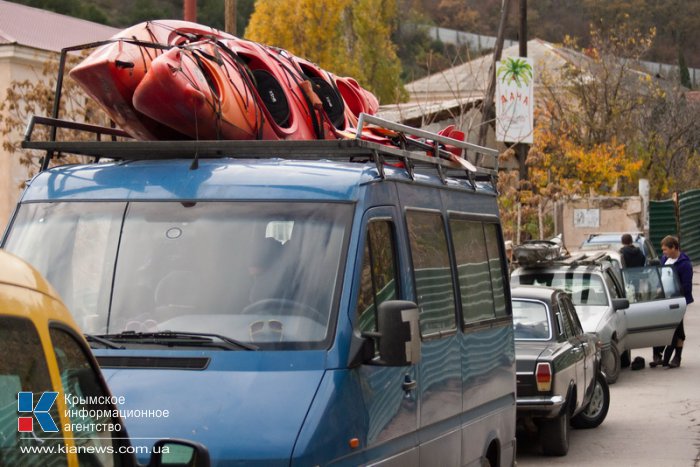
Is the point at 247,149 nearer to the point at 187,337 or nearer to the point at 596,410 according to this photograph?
the point at 187,337

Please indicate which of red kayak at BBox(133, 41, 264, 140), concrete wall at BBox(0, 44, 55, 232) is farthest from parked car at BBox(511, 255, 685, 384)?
concrete wall at BBox(0, 44, 55, 232)

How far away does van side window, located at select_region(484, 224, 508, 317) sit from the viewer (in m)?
8.40

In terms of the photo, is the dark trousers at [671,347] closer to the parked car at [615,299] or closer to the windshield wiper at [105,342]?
the parked car at [615,299]

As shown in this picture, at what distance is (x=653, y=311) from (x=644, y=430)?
534 centimetres

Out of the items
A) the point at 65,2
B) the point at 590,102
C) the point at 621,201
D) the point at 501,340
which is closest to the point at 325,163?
the point at 501,340

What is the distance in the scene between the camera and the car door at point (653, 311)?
18.0 metres

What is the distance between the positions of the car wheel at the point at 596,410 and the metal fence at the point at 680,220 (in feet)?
105

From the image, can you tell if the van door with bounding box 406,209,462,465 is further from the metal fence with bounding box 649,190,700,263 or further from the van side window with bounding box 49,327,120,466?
the metal fence with bounding box 649,190,700,263

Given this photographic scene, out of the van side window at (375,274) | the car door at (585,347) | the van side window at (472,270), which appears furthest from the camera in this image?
the car door at (585,347)

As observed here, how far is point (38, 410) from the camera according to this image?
9.62ft

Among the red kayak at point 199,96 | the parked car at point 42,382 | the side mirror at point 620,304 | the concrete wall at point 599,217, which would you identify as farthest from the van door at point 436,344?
the concrete wall at point 599,217

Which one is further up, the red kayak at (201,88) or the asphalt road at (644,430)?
the red kayak at (201,88)

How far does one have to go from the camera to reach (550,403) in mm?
11164

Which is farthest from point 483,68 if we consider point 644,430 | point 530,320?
point 530,320
